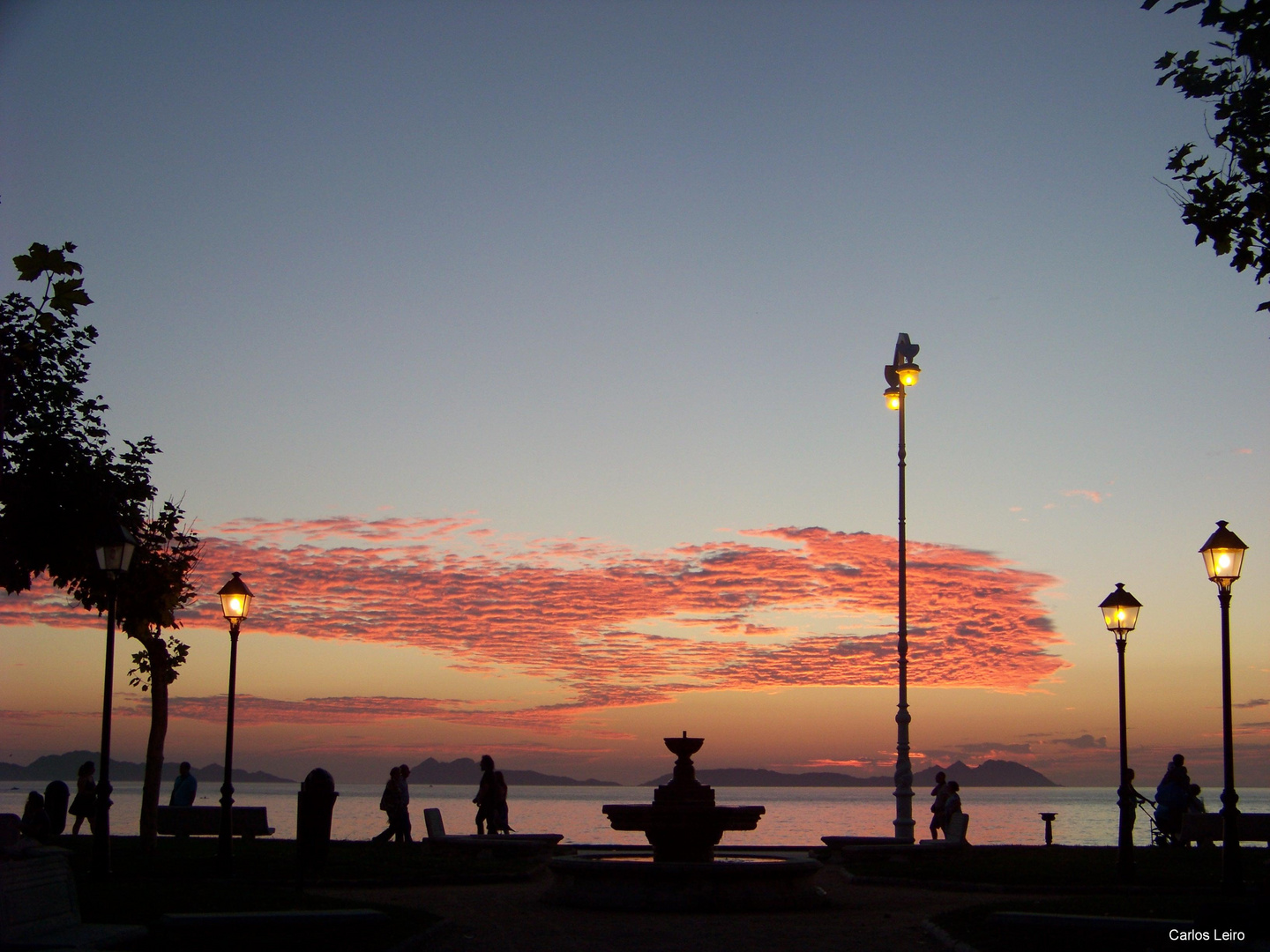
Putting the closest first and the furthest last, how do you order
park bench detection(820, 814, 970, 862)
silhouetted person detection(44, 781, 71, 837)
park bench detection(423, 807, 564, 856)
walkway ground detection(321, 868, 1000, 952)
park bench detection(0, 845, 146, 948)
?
park bench detection(0, 845, 146, 948) < walkway ground detection(321, 868, 1000, 952) < park bench detection(820, 814, 970, 862) < park bench detection(423, 807, 564, 856) < silhouetted person detection(44, 781, 71, 837)

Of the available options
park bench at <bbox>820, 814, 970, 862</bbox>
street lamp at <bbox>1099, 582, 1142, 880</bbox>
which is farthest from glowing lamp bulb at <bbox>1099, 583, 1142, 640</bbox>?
park bench at <bbox>820, 814, 970, 862</bbox>

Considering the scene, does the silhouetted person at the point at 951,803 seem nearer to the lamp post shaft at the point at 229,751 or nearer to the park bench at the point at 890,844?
the park bench at the point at 890,844

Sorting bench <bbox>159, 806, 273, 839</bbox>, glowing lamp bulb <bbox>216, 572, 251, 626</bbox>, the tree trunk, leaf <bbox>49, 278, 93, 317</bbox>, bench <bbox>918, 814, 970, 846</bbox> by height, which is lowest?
bench <bbox>159, 806, 273, 839</bbox>

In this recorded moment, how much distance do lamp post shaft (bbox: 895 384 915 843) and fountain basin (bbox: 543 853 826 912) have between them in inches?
397

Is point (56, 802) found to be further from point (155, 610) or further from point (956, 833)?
point (956, 833)

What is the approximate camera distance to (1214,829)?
23.7m

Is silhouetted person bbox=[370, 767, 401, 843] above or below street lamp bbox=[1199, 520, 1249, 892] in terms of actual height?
below

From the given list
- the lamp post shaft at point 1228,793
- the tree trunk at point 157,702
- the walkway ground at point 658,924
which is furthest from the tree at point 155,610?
the lamp post shaft at point 1228,793

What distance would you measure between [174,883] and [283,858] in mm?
5094

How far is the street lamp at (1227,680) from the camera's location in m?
15.6

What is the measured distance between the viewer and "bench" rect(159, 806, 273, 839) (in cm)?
2634

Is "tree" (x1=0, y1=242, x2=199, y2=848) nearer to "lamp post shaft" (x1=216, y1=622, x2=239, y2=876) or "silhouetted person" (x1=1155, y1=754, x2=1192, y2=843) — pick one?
"lamp post shaft" (x1=216, y1=622, x2=239, y2=876)

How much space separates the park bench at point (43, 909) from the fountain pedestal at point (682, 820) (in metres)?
8.12

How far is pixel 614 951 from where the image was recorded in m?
11.9
